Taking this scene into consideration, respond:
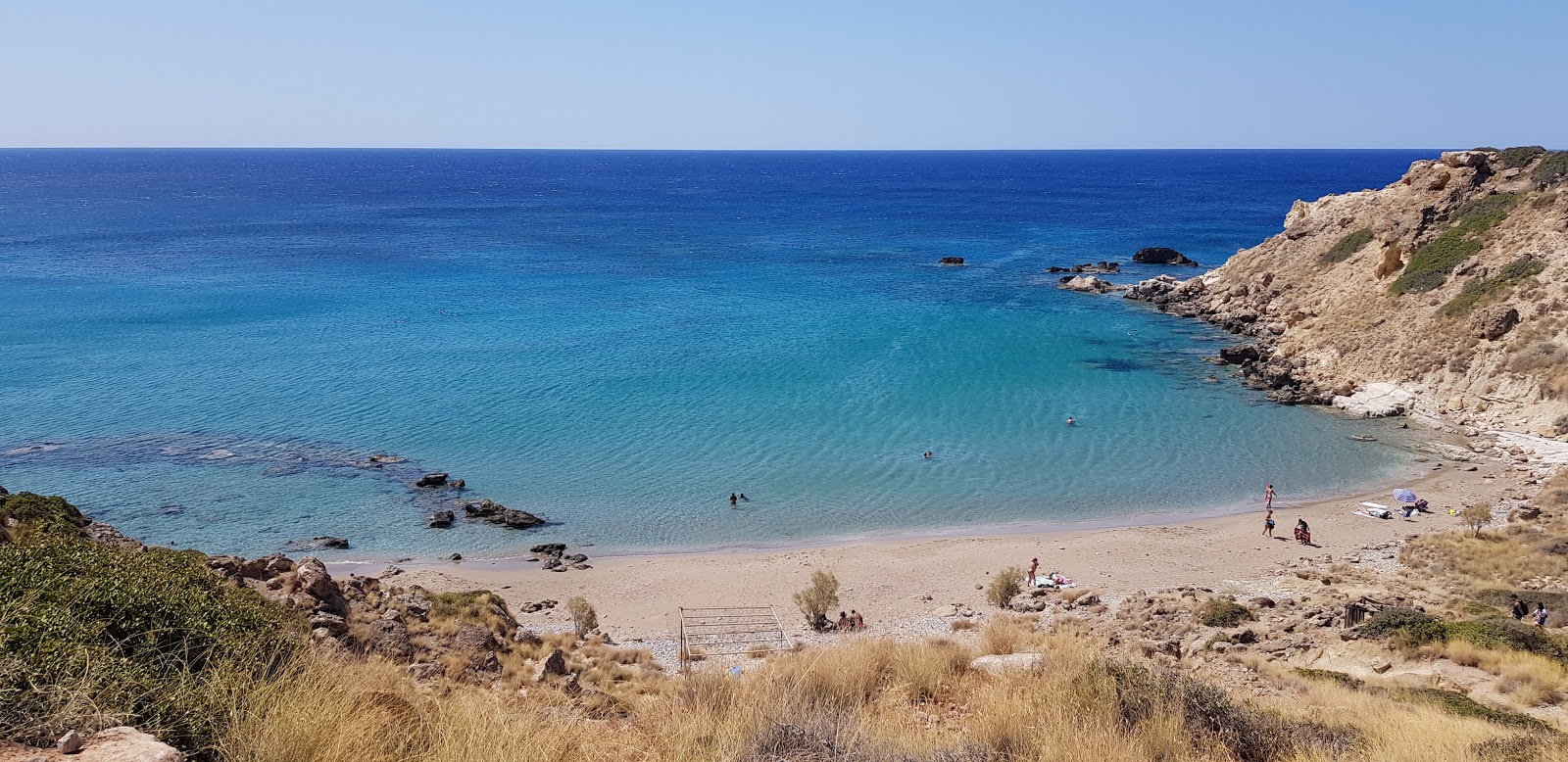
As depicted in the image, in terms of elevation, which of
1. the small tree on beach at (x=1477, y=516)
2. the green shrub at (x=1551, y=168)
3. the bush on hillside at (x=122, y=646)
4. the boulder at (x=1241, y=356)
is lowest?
the small tree on beach at (x=1477, y=516)

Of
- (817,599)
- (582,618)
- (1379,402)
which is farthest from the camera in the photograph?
(1379,402)

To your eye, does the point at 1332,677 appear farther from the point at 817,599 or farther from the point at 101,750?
the point at 101,750

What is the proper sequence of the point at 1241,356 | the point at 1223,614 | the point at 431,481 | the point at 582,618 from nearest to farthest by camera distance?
the point at 1223,614 < the point at 582,618 < the point at 431,481 < the point at 1241,356

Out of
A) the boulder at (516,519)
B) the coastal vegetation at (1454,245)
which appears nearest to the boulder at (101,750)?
the boulder at (516,519)

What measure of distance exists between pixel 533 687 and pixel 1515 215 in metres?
44.7

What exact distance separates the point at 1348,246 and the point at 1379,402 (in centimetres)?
1498

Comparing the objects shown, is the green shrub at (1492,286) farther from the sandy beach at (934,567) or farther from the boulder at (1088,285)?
the boulder at (1088,285)

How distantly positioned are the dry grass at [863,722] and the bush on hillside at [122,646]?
50cm

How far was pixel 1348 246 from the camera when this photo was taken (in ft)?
150

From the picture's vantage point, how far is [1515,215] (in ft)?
127

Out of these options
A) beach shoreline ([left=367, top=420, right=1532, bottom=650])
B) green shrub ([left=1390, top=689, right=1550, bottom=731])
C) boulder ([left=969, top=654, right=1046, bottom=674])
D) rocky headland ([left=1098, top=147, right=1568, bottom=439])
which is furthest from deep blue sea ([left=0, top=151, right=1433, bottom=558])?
green shrub ([left=1390, top=689, right=1550, bottom=731])

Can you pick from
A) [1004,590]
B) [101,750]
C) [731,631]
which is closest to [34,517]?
[731,631]

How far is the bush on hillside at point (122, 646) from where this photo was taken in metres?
5.78

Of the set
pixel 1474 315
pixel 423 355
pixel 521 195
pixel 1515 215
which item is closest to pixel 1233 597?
pixel 1474 315
